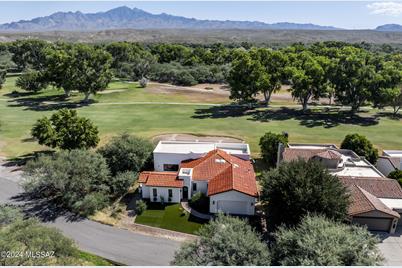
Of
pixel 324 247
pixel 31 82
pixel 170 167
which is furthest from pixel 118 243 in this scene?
pixel 31 82

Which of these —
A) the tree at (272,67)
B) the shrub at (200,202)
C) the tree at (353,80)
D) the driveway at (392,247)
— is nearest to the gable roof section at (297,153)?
the shrub at (200,202)

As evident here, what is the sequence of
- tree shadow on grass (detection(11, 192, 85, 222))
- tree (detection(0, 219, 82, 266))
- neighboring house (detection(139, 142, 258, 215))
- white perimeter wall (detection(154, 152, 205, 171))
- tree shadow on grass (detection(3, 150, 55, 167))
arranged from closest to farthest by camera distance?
A: tree (detection(0, 219, 82, 266)), tree shadow on grass (detection(11, 192, 85, 222)), neighboring house (detection(139, 142, 258, 215)), white perimeter wall (detection(154, 152, 205, 171)), tree shadow on grass (detection(3, 150, 55, 167))

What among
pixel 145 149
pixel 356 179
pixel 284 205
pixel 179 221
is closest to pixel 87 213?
pixel 179 221

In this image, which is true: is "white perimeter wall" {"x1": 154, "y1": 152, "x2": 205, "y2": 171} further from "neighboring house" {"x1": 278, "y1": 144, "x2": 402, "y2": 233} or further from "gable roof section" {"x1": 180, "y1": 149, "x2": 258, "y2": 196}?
"neighboring house" {"x1": 278, "y1": 144, "x2": 402, "y2": 233}

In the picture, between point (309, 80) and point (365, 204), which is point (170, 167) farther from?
point (309, 80)

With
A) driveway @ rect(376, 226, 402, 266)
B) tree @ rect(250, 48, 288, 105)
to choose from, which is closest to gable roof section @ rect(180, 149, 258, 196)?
driveway @ rect(376, 226, 402, 266)

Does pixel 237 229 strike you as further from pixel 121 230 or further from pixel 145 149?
pixel 145 149

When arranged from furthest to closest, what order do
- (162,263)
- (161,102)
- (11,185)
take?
(161,102), (11,185), (162,263)
